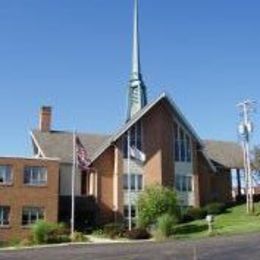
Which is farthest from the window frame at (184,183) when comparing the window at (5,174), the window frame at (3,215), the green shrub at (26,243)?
the green shrub at (26,243)

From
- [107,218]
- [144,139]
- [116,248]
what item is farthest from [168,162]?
[116,248]

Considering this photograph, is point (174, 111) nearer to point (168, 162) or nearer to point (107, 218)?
point (168, 162)

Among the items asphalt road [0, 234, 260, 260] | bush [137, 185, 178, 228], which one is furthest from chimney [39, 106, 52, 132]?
asphalt road [0, 234, 260, 260]

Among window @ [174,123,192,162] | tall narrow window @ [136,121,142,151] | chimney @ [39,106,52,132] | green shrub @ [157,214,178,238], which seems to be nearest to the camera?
green shrub @ [157,214,178,238]

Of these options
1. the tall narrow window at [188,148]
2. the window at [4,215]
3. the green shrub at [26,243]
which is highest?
the tall narrow window at [188,148]

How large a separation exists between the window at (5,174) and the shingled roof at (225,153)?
23.0 meters

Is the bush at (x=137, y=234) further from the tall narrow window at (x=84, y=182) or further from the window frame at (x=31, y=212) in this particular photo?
the tall narrow window at (x=84, y=182)

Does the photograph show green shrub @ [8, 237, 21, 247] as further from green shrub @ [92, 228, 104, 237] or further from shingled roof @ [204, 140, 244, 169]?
shingled roof @ [204, 140, 244, 169]

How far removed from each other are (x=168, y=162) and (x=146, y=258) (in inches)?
1282

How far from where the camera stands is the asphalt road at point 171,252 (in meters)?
32.8

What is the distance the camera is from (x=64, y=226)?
2191 inches

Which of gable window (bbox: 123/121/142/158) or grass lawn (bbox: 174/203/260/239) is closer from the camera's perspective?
grass lawn (bbox: 174/203/260/239)

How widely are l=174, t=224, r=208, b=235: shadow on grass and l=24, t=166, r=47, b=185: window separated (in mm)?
11777

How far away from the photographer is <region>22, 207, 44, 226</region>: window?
5675 cm
